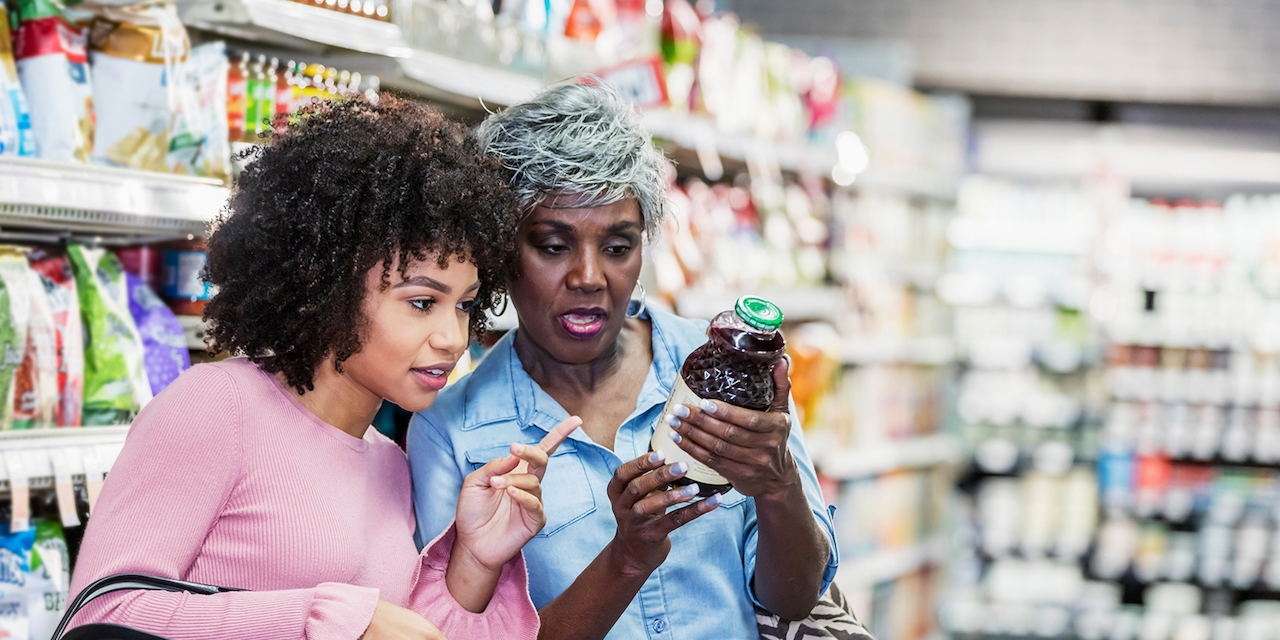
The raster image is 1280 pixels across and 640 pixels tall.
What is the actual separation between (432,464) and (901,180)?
3848 millimetres

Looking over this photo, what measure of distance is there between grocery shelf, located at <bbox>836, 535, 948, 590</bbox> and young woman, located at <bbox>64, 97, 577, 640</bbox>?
125 inches

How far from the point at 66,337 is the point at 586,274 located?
3.22 feet

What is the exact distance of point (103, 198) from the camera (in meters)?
1.79

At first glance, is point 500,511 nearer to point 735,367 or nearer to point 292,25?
point 735,367

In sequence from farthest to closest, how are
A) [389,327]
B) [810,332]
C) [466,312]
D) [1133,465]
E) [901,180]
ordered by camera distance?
[1133,465] < [901,180] < [810,332] < [466,312] < [389,327]

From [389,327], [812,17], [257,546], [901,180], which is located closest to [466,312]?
[389,327]

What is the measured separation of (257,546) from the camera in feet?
4.15

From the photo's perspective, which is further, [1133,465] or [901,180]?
[1133,465]

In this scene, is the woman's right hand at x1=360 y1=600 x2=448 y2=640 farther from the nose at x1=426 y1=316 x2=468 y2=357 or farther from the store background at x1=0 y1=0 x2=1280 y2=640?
the store background at x1=0 y1=0 x2=1280 y2=640

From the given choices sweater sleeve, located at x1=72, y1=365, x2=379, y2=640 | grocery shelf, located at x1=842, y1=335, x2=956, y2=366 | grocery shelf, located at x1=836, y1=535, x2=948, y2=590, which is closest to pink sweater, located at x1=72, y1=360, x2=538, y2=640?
sweater sleeve, located at x1=72, y1=365, x2=379, y2=640

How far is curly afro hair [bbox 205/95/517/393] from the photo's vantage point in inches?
54.1

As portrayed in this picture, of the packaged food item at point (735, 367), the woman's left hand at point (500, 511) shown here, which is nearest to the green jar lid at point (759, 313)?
the packaged food item at point (735, 367)

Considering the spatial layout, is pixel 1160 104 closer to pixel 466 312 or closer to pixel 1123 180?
pixel 1123 180

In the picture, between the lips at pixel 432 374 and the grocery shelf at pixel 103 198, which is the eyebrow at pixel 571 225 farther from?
the grocery shelf at pixel 103 198
